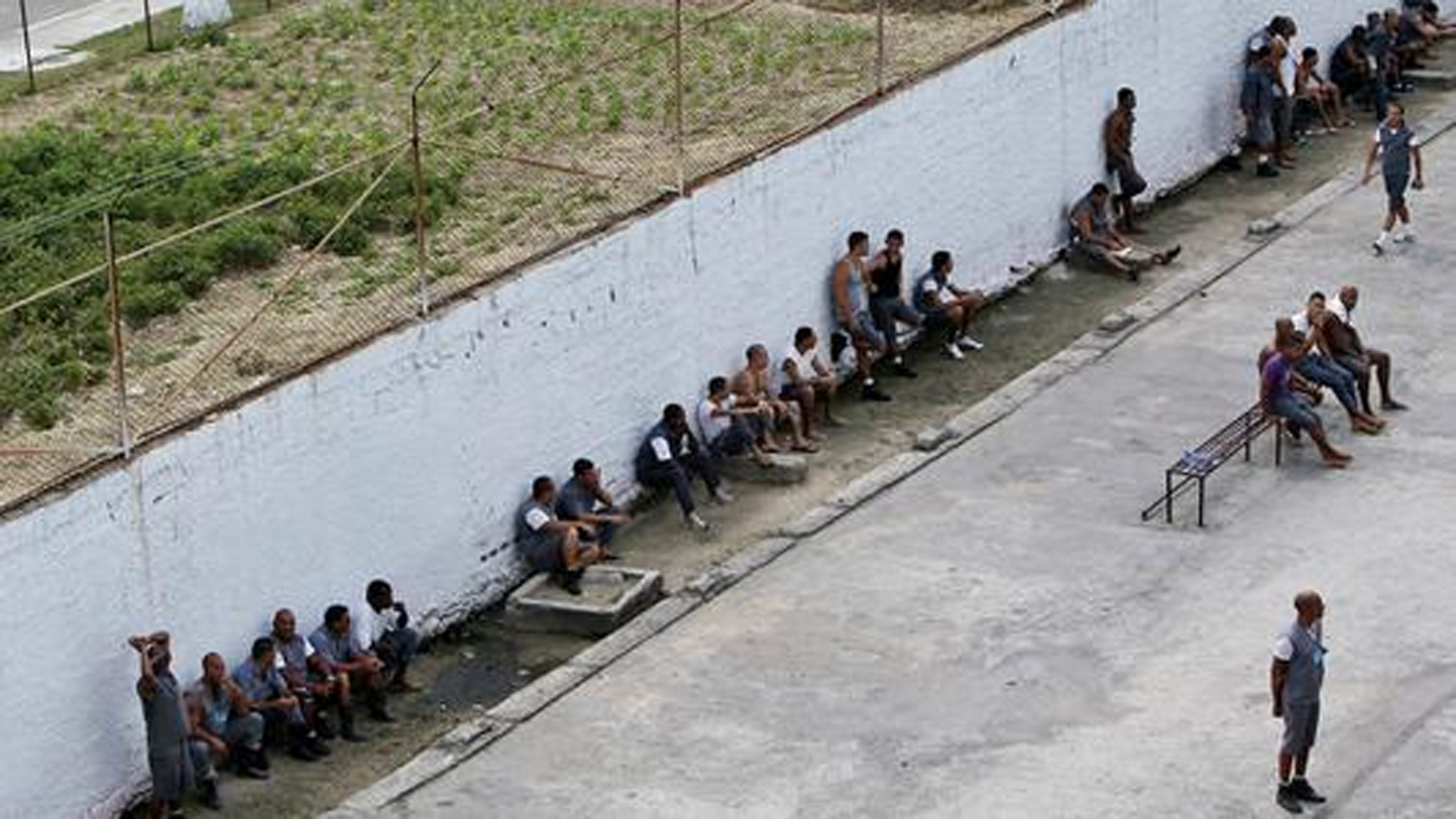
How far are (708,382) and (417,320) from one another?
3550 mm

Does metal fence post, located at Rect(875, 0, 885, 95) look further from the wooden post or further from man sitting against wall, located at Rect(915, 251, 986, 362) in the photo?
the wooden post

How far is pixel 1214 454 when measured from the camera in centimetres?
2281

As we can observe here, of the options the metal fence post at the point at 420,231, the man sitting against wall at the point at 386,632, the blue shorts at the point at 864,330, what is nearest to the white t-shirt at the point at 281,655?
the man sitting against wall at the point at 386,632

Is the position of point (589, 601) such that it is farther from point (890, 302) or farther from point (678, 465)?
point (890, 302)

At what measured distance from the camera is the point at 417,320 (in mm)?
20938

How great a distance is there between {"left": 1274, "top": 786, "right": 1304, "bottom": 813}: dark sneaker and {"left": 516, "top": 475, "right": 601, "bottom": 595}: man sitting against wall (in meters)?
5.59

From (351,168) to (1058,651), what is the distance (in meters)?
5.83

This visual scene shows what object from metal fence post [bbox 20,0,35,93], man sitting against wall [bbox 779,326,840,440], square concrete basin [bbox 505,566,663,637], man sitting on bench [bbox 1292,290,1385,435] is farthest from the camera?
metal fence post [bbox 20,0,35,93]

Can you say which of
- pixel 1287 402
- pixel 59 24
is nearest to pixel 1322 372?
pixel 1287 402

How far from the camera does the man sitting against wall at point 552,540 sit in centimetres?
2145

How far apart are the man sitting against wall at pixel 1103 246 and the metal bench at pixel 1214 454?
13.1 feet

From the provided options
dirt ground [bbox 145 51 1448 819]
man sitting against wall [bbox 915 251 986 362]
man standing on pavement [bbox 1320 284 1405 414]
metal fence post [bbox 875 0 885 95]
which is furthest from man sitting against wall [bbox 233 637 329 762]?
metal fence post [bbox 875 0 885 95]

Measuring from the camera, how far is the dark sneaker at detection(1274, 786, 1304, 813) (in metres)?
17.8

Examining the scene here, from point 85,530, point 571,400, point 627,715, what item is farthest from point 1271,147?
point 85,530
